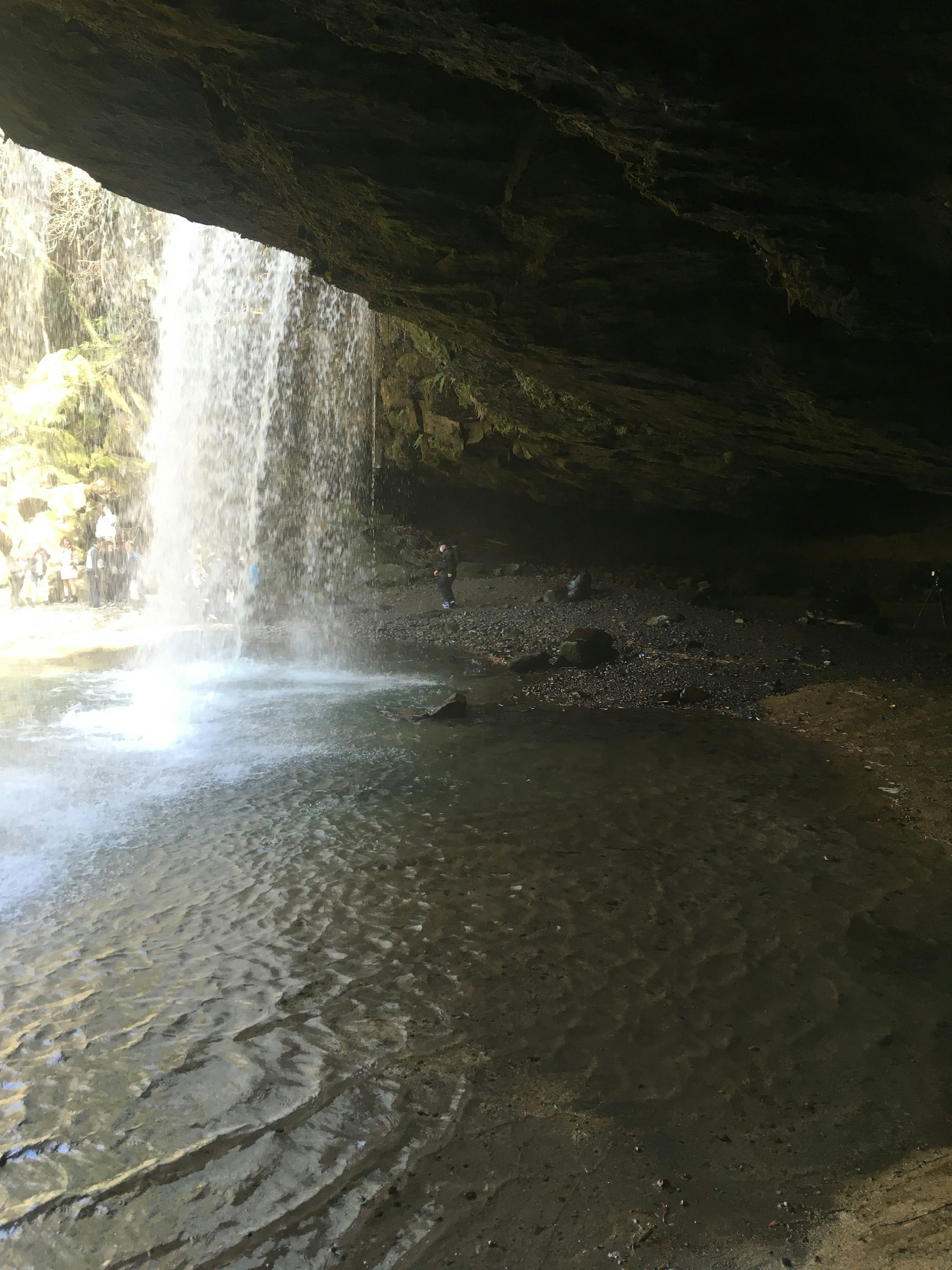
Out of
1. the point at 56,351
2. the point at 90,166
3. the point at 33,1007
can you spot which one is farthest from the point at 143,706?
the point at 56,351

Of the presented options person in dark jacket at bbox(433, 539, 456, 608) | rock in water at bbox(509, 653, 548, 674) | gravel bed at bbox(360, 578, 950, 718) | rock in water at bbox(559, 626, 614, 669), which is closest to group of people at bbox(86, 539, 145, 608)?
gravel bed at bbox(360, 578, 950, 718)

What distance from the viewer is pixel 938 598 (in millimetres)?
14758

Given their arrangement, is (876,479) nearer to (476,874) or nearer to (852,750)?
(852,750)

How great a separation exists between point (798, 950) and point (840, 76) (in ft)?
16.4

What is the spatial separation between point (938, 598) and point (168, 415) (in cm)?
1869

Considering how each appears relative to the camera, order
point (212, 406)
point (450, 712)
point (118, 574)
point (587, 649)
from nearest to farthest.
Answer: point (450, 712)
point (587, 649)
point (212, 406)
point (118, 574)

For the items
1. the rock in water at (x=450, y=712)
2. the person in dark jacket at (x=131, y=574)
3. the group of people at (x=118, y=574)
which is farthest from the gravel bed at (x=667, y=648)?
the group of people at (x=118, y=574)

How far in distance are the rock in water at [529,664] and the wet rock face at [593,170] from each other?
4077mm

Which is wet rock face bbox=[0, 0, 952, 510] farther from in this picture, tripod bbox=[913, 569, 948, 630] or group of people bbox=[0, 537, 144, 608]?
group of people bbox=[0, 537, 144, 608]

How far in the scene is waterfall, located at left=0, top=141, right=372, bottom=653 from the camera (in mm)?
20531

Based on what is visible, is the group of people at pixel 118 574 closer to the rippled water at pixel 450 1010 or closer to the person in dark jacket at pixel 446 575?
the person in dark jacket at pixel 446 575

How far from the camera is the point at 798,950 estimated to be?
4.90 metres

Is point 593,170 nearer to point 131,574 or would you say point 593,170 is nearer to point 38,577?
point 131,574

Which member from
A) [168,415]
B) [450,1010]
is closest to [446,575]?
[168,415]
